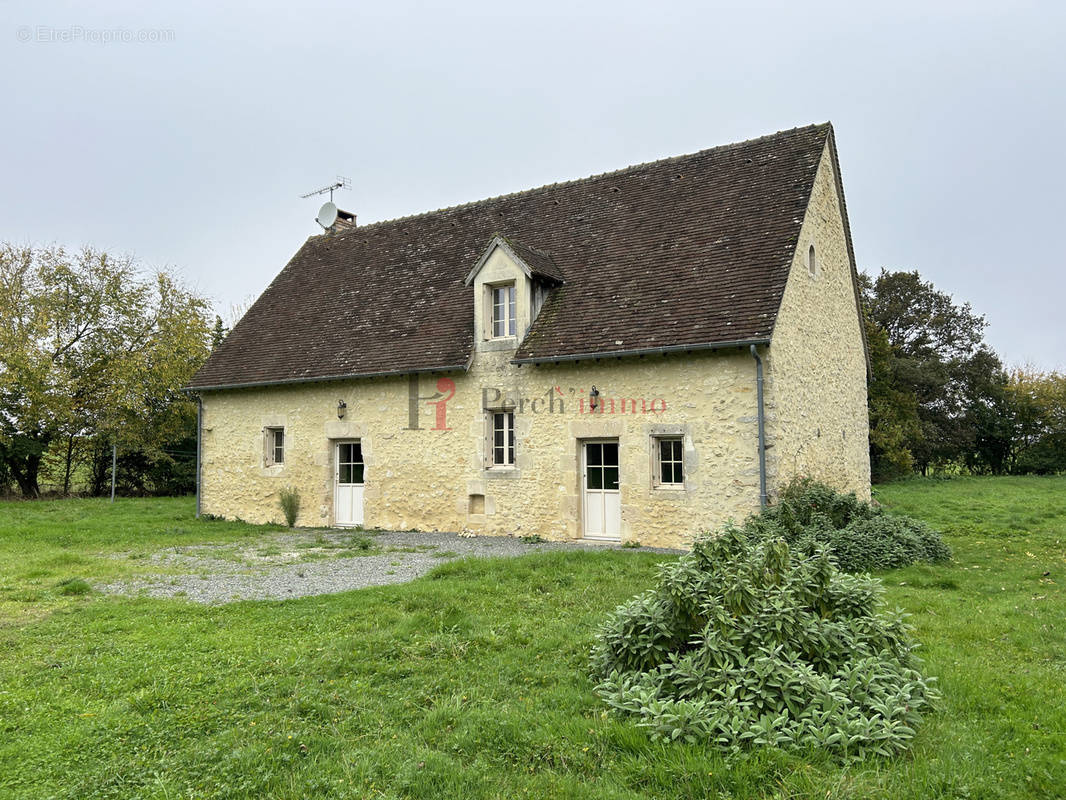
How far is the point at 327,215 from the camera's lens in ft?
68.2

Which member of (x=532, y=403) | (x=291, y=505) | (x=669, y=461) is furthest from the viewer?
(x=291, y=505)

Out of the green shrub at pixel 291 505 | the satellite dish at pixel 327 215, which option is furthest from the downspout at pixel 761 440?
the satellite dish at pixel 327 215

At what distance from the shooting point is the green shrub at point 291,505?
15.8 metres

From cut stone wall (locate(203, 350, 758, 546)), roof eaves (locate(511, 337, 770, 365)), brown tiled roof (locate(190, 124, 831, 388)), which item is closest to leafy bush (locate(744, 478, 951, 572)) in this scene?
cut stone wall (locate(203, 350, 758, 546))

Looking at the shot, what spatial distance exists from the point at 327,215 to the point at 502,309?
9.46 metres

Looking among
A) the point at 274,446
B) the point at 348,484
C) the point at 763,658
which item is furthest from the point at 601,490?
the point at 763,658

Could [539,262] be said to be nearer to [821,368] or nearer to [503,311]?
[503,311]

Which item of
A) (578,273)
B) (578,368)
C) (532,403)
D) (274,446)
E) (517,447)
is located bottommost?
(517,447)

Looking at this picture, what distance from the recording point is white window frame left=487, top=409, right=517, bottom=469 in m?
13.5

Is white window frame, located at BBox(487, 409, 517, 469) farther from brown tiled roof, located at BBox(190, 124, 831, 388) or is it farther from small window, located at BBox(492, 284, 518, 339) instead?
small window, located at BBox(492, 284, 518, 339)

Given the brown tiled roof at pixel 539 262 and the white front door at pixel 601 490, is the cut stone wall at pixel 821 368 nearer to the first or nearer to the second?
the white front door at pixel 601 490

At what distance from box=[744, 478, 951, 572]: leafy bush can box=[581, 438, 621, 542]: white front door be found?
2.59 m

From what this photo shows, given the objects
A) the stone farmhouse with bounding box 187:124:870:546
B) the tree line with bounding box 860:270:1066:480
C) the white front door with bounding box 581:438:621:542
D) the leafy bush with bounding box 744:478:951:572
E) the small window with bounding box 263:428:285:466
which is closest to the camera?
the leafy bush with bounding box 744:478:951:572

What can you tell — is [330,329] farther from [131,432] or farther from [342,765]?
[342,765]
